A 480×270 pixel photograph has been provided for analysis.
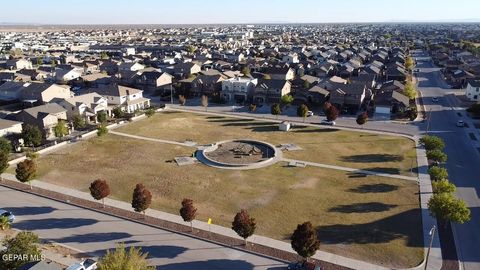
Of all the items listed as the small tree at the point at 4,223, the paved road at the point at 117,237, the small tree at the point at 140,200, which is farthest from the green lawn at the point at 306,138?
the small tree at the point at 4,223

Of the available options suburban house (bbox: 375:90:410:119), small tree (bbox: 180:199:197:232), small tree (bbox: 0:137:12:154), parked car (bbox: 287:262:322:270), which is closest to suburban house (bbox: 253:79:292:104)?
suburban house (bbox: 375:90:410:119)

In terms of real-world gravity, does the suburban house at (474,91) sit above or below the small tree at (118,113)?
above

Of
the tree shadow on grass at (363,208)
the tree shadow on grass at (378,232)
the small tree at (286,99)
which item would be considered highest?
the small tree at (286,99)

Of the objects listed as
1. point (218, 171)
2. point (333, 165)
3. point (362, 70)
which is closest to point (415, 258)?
point (333, 165)

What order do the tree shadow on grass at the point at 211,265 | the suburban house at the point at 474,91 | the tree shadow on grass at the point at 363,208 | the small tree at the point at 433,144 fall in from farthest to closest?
the suburban house at the point at 474,91
the small tree at the point at 433,144
the tree shadow on grass at the point at 363,208
the tree shadow on grass at the point at 211,265

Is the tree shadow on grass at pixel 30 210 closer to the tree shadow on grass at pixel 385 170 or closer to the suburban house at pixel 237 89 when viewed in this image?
the tree shadow on grass at pixel 385 170

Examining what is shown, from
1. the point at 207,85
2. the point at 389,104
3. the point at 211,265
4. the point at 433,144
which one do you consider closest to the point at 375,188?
the point at 433,144

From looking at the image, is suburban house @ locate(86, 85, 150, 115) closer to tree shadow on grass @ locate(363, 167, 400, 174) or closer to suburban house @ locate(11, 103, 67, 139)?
suburban house @ locate(11, 103, 67, 139)
